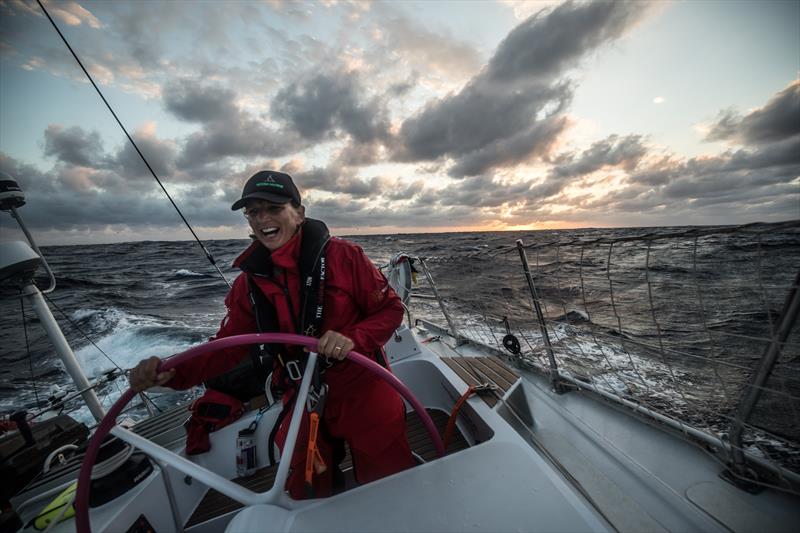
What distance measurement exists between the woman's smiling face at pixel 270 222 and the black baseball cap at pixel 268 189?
0.06 m

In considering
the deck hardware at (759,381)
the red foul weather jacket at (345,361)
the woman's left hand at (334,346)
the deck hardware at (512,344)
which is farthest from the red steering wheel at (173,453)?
the deck hardware at (512,344)

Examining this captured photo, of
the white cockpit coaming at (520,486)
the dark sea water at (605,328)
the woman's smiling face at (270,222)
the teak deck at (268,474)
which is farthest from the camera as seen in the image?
the dark sea water at (605,328)

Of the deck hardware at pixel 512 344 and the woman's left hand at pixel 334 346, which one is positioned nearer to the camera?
the woman's left hand at pixel 334 346

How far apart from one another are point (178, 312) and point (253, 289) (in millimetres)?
10965

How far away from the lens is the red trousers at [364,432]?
165 cm

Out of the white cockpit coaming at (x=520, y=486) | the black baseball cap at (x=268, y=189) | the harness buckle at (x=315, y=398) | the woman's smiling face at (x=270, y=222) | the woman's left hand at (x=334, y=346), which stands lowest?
the white cockpit coaming at (x=520, y=486)

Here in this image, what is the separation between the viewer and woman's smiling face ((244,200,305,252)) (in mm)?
1758

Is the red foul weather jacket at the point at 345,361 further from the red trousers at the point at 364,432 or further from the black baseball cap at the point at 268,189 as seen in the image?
the black baseball cap at the point at 268,189

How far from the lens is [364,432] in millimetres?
1672

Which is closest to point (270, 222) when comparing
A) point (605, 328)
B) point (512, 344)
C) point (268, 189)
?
point (268, 189)

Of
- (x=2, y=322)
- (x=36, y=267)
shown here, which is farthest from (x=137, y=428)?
(x=2, y=322)

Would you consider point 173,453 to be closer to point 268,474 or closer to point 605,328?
point 268,474

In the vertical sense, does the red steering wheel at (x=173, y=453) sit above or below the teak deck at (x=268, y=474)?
above

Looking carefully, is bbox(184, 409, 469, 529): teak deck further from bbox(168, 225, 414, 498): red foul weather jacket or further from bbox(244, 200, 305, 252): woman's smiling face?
bbox(244, 200, 305, 252): woman's smiling face
